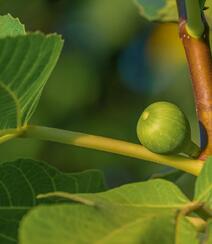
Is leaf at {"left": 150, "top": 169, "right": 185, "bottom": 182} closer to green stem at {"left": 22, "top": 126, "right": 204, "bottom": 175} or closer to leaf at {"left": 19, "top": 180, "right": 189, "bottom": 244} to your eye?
green stem at {"left": 22, "top": 126, "right": 204, "bottom": 175}

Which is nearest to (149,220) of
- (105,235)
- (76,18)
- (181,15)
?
(105,235)

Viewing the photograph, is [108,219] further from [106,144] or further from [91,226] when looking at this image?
[106,144]

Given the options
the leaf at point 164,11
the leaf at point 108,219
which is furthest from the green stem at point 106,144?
the leaf at point 164,11

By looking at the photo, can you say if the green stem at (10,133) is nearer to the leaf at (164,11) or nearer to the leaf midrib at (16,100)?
the leaf midrib at (16,100)

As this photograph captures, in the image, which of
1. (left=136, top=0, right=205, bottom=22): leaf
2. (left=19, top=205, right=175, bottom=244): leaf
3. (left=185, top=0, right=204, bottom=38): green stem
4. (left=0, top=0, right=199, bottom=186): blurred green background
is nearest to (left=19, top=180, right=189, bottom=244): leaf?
(left=19, top=205, right=175, bottom=244): leaf

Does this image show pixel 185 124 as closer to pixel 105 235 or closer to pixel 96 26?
pixel 105 235
